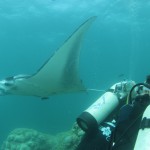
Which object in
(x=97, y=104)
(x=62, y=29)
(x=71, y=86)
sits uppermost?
(x=62, y=29)

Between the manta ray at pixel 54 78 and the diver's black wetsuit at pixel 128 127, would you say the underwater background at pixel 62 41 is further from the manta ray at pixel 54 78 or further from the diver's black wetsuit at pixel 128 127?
the diver's black wetsuit at pixel 128 127

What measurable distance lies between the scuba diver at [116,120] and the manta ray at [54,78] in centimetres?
249

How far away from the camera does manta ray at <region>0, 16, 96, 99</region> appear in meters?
5.99

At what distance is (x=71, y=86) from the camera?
6.56 m

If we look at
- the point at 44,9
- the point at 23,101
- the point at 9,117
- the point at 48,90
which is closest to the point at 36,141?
the point at 48,90

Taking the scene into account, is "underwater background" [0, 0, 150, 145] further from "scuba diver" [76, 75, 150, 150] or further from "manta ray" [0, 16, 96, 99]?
"scuba diver" [76, 75, 150, 150]

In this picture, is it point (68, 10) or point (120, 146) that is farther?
point (68, 10)

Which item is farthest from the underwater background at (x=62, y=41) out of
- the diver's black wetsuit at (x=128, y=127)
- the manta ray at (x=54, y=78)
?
the diver's black wetsuit at (x=128, y=127)

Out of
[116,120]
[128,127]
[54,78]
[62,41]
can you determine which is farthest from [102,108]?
[62,41]

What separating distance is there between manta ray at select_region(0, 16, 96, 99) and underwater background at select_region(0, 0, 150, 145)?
7.13 meters

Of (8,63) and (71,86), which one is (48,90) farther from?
(8,63)

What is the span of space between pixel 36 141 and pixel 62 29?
865 inches

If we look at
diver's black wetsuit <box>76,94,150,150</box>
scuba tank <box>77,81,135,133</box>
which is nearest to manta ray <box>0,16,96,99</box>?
scuba tank <box>77,81,135,133</box>

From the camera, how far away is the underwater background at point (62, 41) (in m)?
25.5
